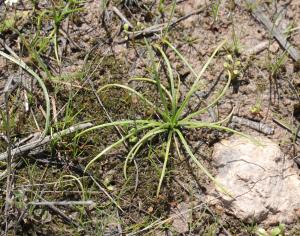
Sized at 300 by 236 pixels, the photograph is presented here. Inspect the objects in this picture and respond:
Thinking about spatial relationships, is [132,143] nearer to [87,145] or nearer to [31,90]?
[87,145]

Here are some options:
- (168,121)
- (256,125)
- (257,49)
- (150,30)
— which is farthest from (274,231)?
(150,30)

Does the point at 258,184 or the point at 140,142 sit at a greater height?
the point at 140,142

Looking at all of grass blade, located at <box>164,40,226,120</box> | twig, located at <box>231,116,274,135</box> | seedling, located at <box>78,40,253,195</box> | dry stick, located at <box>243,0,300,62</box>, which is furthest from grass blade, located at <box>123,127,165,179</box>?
dry stick, located at <box>243,0,300,62</box>

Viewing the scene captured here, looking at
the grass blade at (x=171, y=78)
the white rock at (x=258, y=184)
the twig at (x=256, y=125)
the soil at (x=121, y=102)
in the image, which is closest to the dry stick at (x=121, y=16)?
the soil at (x=121, y=102)

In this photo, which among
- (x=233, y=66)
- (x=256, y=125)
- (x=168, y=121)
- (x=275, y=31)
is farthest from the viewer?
(x=275, y=31)

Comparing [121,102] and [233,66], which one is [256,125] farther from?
[121,102]

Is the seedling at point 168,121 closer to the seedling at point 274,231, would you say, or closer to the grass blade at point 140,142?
the grass blade at point 140,142

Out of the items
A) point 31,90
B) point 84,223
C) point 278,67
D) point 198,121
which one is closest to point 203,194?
point 198,121
